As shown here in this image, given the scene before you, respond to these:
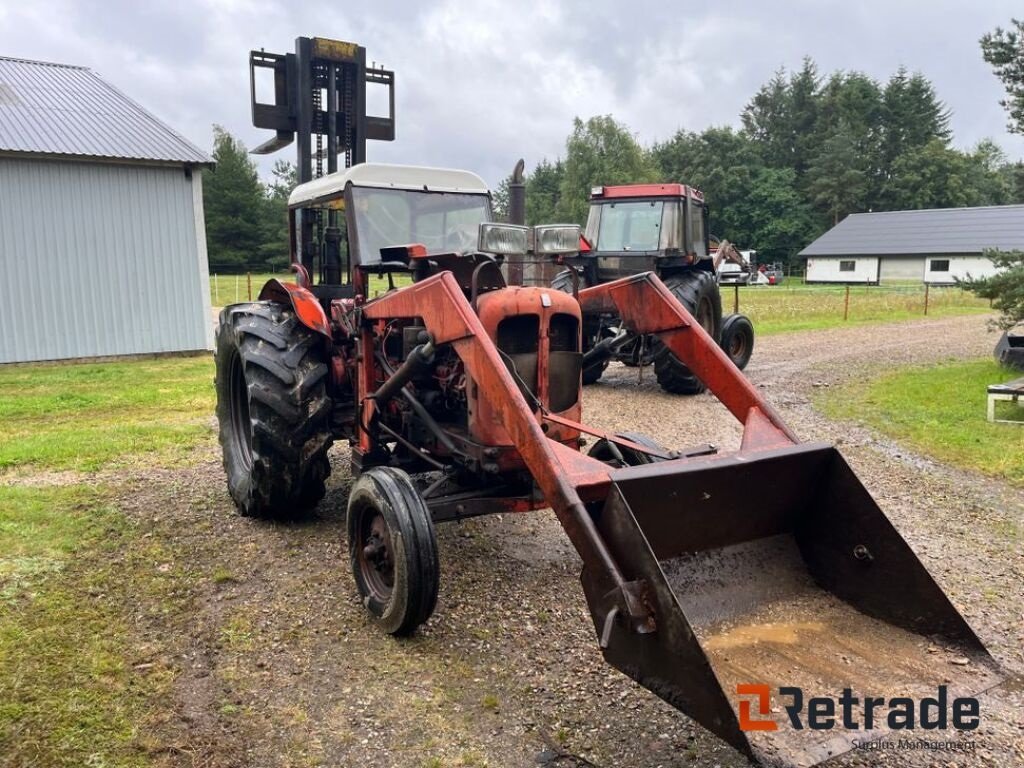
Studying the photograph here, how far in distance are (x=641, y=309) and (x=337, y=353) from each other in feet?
6.42

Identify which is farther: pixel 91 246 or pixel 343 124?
pixel 91 246

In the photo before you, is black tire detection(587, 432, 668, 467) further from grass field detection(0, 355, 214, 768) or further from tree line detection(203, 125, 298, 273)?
tree line detection(203, 125, 298, 273)

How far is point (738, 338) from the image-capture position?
1150 cm

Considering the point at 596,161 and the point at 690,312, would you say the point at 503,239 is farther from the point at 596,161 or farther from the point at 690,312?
the point at 596,161

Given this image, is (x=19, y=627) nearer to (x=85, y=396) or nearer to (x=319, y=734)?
(x=319, y=734)

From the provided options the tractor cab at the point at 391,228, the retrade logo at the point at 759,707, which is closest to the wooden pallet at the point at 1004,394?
the tractor cab at the point at 391,228

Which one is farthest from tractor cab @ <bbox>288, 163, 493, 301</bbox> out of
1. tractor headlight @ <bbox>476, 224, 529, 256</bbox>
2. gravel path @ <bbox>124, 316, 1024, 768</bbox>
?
gravel path @ <bbox>124, 316, 1024, 768</bbox>

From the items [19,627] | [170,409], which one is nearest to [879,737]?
[19,627]

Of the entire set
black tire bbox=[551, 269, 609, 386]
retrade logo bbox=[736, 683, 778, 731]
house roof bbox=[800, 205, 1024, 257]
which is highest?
house roof bbox=[800, 205, 1024, 257]

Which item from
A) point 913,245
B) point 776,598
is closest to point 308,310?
point 776,598

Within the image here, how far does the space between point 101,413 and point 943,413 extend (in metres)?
8.91

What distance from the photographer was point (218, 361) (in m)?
5.65

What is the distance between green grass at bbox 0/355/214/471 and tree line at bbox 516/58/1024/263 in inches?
1718

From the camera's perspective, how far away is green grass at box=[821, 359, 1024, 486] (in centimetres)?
675
